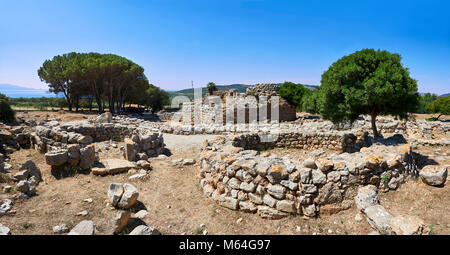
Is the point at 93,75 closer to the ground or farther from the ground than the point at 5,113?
farther from the ground

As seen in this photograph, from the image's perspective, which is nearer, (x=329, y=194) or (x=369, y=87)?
(x=329, y=194)

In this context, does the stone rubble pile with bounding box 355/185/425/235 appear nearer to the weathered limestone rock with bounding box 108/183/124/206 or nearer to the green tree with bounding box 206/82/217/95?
the weathered limestone rock with bounding box 108/183/124/206

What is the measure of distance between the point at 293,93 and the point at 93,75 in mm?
25526

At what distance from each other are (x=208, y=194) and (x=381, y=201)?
428cm

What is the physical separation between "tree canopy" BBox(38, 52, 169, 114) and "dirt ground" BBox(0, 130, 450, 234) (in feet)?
81.4

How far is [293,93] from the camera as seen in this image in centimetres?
2380

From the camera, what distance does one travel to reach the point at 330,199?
4.84 metres

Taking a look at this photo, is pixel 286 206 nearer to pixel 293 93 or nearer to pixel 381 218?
pixel 381 218

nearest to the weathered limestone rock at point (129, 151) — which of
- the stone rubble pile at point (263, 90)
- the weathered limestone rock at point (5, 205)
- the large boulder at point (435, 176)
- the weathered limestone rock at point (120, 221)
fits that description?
the weathered limestone rock at point (5, 205)

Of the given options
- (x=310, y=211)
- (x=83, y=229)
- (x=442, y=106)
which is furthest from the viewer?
(x=442, y=106)

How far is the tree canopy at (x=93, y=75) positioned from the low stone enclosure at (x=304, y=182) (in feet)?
90.3

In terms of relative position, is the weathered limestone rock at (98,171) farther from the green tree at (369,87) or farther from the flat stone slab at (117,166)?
Result: the green tree at (369,87)

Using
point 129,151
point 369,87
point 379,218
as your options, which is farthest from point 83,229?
point 369,87

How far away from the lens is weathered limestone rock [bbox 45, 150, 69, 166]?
7.11 metres
